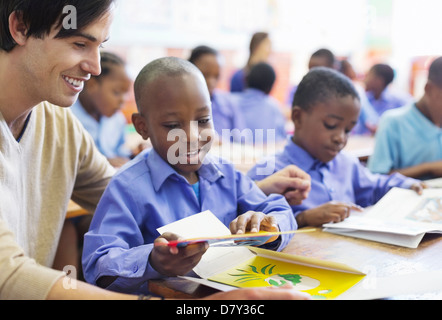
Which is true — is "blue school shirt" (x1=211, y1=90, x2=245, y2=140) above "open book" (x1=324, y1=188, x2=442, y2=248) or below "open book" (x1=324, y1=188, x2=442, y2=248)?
above

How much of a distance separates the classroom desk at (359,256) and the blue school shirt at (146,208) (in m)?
0.05

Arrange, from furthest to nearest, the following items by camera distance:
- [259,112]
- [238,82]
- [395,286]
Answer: [238,82] < [259,112] < [395,286]

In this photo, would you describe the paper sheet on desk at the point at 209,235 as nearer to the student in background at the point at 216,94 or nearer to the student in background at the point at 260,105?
the student in background at the point at 216,94

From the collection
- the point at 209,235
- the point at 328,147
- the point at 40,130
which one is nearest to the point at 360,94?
the point at 328,147

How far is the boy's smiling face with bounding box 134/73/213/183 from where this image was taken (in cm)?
122

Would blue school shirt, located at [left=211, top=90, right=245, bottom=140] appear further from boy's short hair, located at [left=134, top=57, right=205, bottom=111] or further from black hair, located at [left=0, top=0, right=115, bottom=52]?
black hair, located at [left=0, top=0, right=115, bottom=52]

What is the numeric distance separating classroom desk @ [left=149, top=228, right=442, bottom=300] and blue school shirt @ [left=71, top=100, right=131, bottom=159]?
1.88 meters

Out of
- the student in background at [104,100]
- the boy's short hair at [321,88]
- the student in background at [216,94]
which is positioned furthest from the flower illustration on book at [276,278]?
the student in background at [216,94]

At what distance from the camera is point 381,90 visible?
4.95 meters

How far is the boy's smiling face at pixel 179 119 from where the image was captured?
122 cm

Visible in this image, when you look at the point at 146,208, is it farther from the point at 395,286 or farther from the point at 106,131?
the point at 106,131

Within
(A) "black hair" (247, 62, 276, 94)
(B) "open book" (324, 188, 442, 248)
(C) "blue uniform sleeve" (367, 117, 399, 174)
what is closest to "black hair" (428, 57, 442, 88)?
(C) "blue uniform sleeve" (367, 117, 399, 174)

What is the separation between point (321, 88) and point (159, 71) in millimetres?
782

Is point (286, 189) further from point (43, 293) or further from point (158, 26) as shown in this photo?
point (158, 26)
